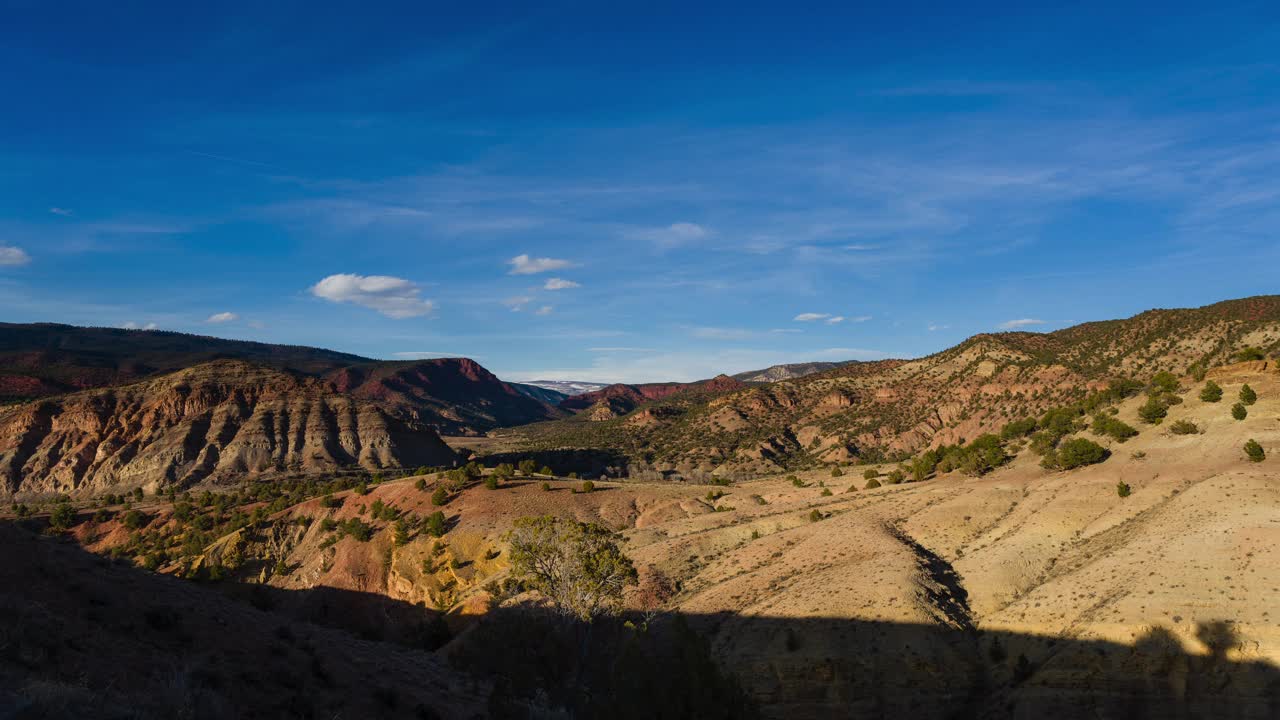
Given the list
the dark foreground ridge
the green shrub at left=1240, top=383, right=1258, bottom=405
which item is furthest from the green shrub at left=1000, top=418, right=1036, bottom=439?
the dark foreground ridge

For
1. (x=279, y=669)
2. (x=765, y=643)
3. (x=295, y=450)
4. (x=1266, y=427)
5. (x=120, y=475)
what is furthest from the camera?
(x=295, y=450)

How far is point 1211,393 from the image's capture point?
153 ft

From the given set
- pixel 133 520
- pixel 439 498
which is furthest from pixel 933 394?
pixel 133 520

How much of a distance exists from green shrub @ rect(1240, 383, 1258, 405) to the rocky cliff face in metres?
107

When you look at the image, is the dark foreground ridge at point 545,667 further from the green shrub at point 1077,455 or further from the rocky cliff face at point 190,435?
the rocky cliff face at point 190,435

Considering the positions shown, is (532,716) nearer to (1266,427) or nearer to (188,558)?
(1266,427)

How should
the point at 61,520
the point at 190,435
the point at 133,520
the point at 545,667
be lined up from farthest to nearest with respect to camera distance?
the point at 190,435 → the point at 133,520 → the point at 61,520 → the point at 545,667

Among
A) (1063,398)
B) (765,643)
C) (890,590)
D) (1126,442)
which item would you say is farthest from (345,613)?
(1063,398)

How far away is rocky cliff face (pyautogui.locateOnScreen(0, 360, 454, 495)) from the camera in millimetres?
99188

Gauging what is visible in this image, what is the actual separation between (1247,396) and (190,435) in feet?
417

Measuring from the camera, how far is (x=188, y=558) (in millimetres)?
63406

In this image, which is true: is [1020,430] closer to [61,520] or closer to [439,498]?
[439,498]

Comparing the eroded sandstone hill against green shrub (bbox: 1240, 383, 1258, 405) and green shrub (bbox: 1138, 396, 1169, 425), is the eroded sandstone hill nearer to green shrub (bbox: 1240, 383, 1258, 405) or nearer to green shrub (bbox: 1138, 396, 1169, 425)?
green shrub (bbox: 1138, 396, 1169, 425)

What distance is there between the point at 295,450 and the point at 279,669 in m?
98.8
